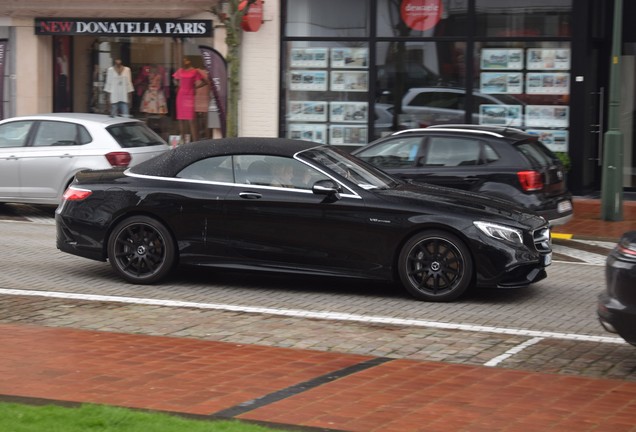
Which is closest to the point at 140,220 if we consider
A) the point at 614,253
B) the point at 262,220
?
the point at 262,220

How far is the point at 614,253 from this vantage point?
7.72 m

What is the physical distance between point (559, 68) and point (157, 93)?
8.13 metres

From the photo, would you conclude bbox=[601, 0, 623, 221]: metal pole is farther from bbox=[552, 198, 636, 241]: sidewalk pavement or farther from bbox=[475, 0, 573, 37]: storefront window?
bbox=[475, 0, 573, 37]: storefront window

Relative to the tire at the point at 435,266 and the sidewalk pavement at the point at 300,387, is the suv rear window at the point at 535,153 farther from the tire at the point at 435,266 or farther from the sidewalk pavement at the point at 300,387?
the sidewalk pavement at the point at 300,387

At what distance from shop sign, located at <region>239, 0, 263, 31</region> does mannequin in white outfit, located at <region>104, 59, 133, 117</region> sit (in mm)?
3133

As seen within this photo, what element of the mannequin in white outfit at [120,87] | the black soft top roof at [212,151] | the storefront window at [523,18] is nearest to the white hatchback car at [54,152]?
the black soft top roof at [212,151]

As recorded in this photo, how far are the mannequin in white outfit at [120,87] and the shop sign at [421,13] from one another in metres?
5.98

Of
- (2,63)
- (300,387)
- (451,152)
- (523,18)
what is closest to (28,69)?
(2,63)

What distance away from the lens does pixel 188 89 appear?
2258 centimetres

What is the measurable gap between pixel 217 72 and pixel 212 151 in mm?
11416

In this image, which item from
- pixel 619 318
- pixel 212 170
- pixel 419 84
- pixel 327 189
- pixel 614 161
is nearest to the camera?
pixel 619 318

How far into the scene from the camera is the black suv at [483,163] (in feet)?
45.4

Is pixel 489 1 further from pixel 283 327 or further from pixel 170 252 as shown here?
pixel 283 327

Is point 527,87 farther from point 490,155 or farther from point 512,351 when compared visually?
point 512,351
